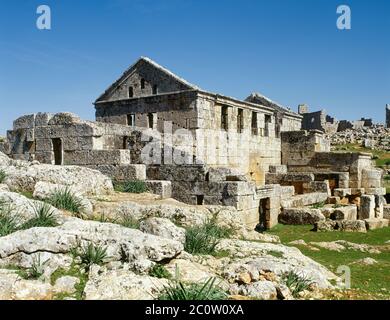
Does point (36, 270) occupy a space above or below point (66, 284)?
above

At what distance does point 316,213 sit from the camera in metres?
17.7

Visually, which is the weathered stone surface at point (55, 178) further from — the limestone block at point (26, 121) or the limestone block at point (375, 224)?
the limestone block at point (375, 224)

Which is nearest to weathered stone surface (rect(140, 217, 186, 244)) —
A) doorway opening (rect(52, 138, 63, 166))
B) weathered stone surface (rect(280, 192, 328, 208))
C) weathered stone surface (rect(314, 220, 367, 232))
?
weathered stone surface (rect(314, 220, 367, 232))

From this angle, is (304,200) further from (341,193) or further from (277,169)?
(277,169)

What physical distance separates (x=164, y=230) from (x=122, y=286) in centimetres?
295

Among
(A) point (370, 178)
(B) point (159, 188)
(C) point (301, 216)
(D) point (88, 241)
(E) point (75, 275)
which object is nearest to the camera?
(E) point (75, 275)

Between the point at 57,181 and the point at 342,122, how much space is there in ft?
171

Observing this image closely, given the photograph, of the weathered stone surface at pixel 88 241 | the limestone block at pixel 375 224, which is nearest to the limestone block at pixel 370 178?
the limestone block at pixel 375 224

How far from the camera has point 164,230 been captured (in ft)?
27.3

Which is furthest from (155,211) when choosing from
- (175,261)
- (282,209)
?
(282,209)

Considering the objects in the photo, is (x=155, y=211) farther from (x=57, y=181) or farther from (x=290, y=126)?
(x=290, y=126)

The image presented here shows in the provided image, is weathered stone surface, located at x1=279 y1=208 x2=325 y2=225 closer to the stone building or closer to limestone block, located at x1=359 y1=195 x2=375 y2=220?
limestone block, located at x1=359 y1=195 x2=375 y2=220

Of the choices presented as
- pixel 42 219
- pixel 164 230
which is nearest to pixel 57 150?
pixel 42 219

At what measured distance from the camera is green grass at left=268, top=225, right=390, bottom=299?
8.05 meters
